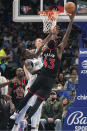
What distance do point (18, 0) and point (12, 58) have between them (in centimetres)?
555

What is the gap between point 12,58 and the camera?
17.1 m

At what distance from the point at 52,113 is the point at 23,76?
3.93ft

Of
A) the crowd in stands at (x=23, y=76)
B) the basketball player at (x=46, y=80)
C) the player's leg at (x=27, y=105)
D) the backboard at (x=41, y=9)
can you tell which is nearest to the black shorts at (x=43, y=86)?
the basketball player at (x=46, y=80)

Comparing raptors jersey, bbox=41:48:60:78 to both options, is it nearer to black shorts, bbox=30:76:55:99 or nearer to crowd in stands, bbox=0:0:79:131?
black shorts, bbox=30:76:55:99

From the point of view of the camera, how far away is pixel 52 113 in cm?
1143

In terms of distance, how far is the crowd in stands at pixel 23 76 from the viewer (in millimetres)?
10727

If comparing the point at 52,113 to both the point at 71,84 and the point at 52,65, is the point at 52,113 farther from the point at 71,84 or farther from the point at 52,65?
the point at 52,65

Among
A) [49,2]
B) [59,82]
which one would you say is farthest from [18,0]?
[59,82]

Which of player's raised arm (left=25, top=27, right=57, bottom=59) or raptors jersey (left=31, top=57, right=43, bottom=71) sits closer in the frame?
player's raised arm (left=25, top=27, right=57, bottom=59)

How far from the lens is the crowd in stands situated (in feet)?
35.2

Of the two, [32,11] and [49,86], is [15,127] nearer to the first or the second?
[49,86]

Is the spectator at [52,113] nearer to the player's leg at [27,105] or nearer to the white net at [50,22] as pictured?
the white net at [50,22]

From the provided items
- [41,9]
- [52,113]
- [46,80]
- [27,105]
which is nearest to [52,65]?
[46,80]

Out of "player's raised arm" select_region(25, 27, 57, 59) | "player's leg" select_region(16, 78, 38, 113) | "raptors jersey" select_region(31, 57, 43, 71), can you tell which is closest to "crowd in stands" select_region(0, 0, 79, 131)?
"player's leg" select_region(16, 78, 38, 113)
